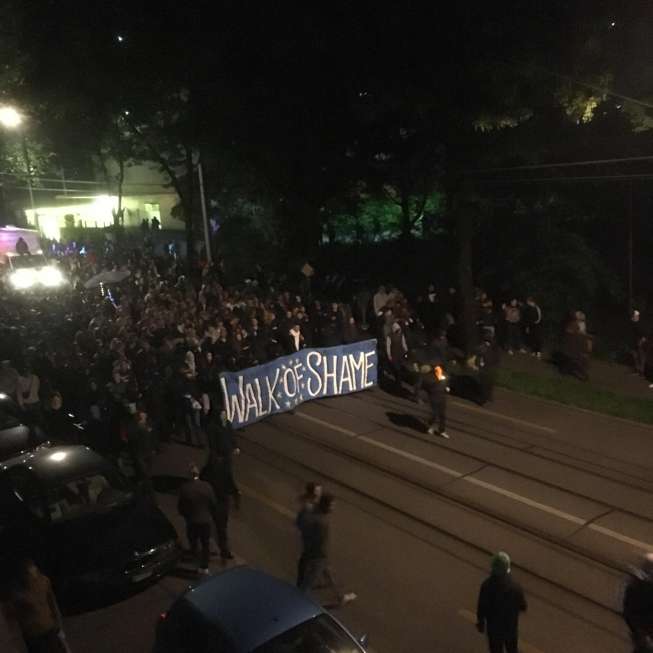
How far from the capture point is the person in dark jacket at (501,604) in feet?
21.1

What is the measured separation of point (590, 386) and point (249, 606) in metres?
11.8

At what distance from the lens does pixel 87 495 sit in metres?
9.19

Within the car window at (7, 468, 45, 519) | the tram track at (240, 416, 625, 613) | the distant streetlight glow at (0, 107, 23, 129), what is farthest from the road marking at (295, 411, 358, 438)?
the distant streetlight glow at (0, 107, 23, 129)

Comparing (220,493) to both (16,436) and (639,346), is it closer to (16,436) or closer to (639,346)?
→ (16,436)

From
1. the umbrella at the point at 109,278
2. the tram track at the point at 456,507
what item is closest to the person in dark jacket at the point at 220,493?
the tram track at the point at 456,507

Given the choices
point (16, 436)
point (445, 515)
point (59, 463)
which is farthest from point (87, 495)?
point (445, 515)

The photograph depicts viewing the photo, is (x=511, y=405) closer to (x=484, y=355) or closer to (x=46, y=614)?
(x=484, y=355)

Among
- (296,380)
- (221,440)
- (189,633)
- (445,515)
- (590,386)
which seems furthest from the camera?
(590,386)

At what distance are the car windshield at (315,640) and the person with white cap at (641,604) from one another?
2.29 meters

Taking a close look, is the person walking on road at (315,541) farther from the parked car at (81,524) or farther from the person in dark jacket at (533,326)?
the person in dark jacket at (533,326)

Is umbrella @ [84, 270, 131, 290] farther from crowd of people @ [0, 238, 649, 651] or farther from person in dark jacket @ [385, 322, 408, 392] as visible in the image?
person in dark jacket @ [385, 322, 408, 392]

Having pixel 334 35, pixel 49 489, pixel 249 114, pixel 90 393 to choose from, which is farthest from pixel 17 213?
pixel 49 489

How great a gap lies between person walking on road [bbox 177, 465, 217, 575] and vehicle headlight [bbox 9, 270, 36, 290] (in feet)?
63.9

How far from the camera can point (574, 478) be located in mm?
11211
